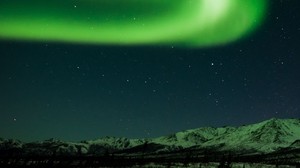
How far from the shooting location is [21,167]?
179 meters

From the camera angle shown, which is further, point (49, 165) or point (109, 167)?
point (49, 165)

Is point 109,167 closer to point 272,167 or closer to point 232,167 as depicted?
point 232,167

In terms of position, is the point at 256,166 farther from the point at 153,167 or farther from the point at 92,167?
the point at 92,167

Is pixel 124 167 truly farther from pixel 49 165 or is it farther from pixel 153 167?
pixel 49 165

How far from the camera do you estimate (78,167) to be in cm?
17750

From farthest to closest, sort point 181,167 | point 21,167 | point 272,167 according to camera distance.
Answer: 1. point 272,167
2. point 21,167
3. point 181,167

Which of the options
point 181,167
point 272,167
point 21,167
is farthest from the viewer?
point 272,167

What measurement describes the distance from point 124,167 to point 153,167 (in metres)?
11.4

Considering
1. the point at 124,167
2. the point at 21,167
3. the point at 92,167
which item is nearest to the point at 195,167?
the point at 124,167

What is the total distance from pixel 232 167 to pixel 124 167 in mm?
44011

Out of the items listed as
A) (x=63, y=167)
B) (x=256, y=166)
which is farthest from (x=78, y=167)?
(x=256, y=166)

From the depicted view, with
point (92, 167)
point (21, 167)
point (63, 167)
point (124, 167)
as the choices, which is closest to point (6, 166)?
point (21, 167)

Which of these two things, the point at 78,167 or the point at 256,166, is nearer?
the point at 78,167

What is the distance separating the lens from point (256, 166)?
198375mm
